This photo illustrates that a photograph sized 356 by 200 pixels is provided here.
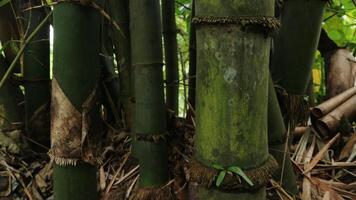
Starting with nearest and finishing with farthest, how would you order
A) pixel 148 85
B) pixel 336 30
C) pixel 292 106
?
pixel 148 85, pixel 292 106, pixel 336 30

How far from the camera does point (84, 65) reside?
850 mm

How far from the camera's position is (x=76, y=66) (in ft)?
2.75

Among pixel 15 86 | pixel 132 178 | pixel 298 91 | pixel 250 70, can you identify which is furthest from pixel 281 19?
pixel 15 86

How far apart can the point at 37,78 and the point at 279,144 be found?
0.81 meters

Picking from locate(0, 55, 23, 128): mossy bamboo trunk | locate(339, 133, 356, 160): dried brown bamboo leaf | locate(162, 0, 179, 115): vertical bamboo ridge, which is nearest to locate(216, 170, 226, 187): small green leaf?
locate(162, 0, 179, 115): vertical bamboo ridge

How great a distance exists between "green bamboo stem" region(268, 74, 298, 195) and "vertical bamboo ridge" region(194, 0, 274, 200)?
0.29 meters

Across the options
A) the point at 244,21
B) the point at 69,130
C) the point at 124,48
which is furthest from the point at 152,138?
the point at 244,21

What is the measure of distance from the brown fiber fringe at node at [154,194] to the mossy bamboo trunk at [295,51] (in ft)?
1.33

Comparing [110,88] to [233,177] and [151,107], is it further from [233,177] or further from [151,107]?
[233,177]

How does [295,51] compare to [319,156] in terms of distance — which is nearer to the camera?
[295,51]

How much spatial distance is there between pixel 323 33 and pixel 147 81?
3.28ft

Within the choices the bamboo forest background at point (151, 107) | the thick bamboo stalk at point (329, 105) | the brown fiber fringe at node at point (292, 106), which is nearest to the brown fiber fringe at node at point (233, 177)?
the bamboo forest background at point (151, 107)

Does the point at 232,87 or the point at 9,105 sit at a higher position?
the point at 232,87

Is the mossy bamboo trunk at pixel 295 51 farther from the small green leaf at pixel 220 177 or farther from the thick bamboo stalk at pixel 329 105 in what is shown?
the small green leaf at pixel 220 177
